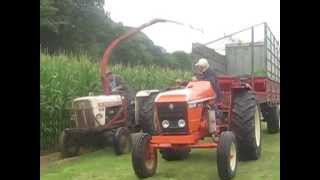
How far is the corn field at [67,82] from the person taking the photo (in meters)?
2.83

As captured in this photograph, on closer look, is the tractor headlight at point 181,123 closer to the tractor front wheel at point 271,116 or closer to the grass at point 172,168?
the grass at point 172,168

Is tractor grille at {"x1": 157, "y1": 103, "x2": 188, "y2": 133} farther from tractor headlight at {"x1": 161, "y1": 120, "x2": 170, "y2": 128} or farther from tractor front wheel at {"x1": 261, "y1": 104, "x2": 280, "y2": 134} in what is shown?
tractor front wheel at {"x1": 261, "y1": 104, "x2": 280, "y2": 134}

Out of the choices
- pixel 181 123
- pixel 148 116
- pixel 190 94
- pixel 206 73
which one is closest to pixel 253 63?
pixel 206 73

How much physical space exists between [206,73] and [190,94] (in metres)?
0.21

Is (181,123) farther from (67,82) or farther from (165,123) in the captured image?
(67,82)

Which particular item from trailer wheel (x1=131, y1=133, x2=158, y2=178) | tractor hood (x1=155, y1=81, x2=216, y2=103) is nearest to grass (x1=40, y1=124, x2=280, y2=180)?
trailer wheel (x1=131, y1=133, x2=158, y2=178)

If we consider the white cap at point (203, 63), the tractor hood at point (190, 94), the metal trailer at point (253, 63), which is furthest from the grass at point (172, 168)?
the white cap at point (203, 63)

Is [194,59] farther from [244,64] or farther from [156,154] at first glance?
[156,154]

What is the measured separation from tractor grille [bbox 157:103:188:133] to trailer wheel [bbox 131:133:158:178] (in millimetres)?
122

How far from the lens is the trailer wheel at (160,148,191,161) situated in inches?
113

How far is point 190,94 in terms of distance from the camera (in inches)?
117

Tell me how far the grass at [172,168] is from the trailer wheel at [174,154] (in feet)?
0.10

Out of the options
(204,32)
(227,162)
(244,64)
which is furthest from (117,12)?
(227,162)
